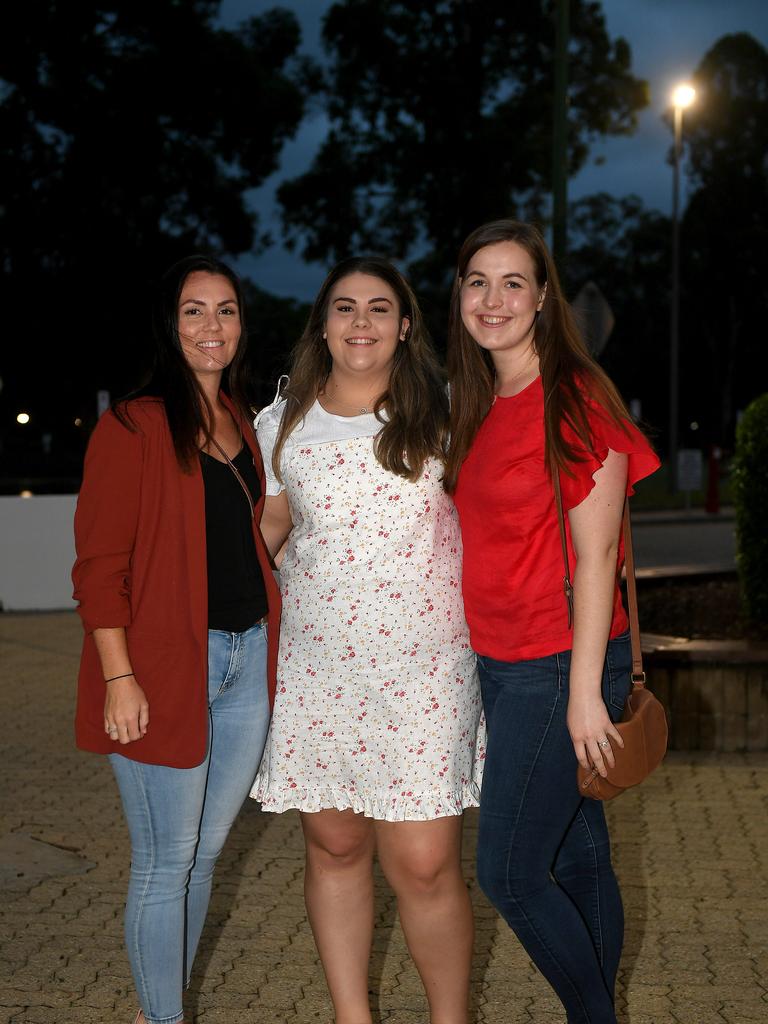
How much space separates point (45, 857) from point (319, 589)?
2374 millimetres

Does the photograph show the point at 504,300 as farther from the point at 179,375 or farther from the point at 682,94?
the point at 682,94

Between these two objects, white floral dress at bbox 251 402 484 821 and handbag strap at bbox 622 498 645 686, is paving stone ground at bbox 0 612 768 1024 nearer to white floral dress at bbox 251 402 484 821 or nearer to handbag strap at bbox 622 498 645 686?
white floral dress at bbox 251 402 484 821

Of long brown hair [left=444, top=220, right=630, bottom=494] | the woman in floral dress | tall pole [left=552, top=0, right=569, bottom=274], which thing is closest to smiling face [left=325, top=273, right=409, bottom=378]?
the woman in floral dress

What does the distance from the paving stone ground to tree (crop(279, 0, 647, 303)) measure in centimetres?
2298

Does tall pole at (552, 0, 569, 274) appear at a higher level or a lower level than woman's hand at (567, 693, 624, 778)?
higher

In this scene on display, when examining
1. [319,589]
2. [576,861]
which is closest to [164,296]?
[319,589]

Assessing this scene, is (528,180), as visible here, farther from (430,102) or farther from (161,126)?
(161,126)

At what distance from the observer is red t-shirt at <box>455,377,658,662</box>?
2732 mm

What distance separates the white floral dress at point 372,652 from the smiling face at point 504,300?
1.12 feet

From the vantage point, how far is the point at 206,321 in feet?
10.1

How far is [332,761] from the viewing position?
3.05 meters

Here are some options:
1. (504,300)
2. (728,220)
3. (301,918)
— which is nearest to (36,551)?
(301,918)

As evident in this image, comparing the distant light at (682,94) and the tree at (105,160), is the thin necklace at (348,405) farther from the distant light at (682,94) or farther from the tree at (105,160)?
the distant light at (682,94)

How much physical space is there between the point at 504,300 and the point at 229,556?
88cm
